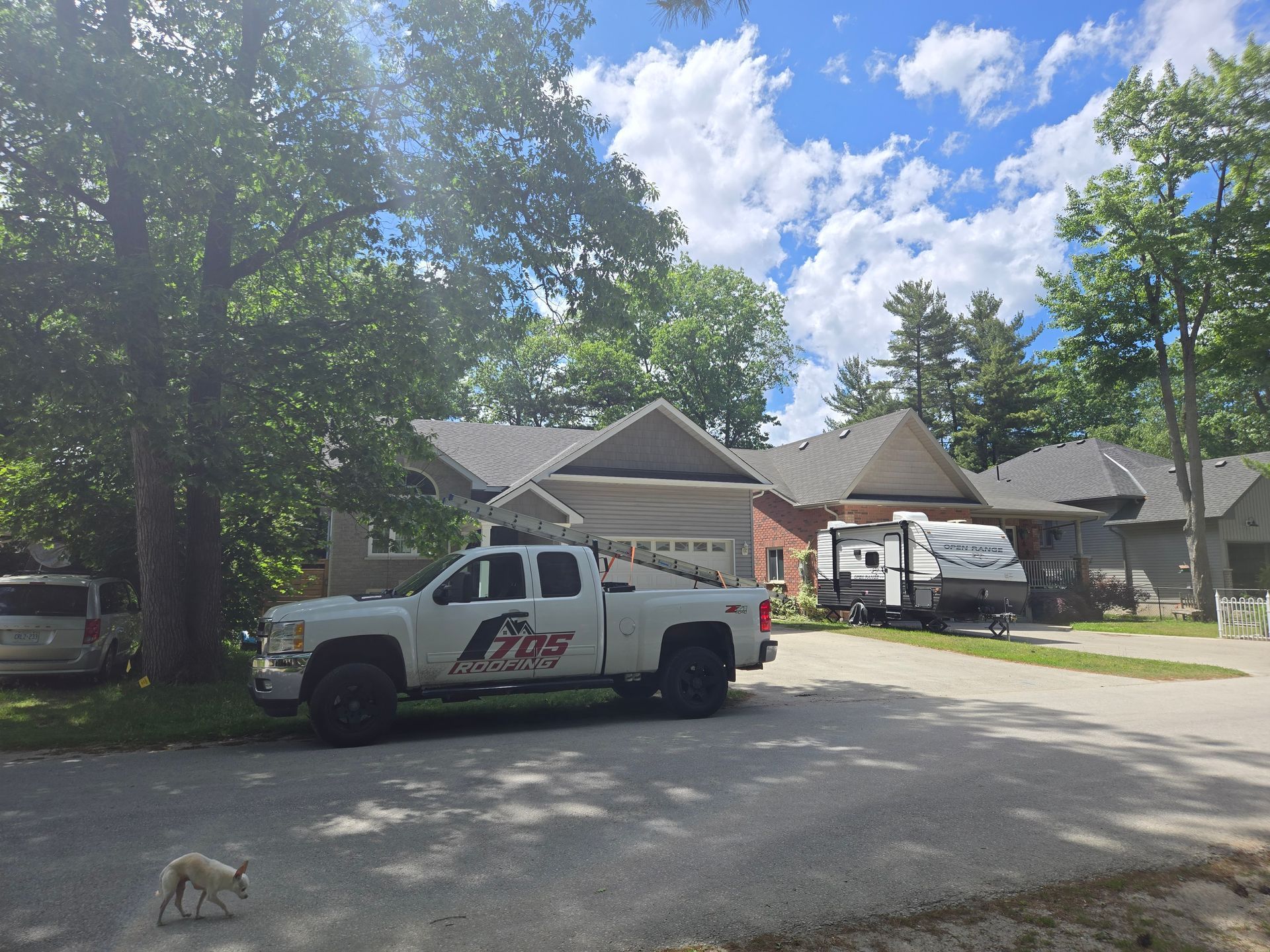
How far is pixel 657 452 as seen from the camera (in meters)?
24.2

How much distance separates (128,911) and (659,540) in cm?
2002

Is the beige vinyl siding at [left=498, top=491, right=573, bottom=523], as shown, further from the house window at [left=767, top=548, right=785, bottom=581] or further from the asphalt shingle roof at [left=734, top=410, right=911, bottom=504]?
the house window at [left=767, top=548, right=785, bottom=581]

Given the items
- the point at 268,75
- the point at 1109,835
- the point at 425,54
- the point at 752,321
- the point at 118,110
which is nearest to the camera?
the point at 1109,835

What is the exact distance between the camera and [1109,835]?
5371 millimetres

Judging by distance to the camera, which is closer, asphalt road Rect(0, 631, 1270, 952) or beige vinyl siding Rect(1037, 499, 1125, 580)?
asphalt road Rect(0, 631, 1270, 952)

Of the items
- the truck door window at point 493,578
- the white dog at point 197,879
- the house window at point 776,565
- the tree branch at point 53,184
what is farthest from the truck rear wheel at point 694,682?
the house window at point 776,565

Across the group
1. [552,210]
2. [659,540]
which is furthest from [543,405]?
[552,210]

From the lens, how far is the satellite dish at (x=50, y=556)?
610 inches

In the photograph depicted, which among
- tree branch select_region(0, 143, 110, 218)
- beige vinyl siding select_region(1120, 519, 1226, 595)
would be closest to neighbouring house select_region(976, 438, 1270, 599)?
beige vinyl siding select_region(1120, 519, 1226, 595)

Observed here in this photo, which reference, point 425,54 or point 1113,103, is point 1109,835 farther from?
point 1113,103

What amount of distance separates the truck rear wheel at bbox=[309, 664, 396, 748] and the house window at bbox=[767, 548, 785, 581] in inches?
914

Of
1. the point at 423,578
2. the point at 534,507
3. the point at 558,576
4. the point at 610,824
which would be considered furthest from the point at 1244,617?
the point at 610,824

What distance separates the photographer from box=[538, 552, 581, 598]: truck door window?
9531 millimetres

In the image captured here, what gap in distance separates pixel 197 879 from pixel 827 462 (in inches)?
1108
